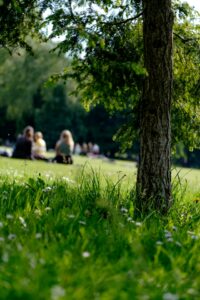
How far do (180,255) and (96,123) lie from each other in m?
65.6

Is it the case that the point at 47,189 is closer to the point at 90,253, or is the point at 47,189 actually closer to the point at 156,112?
the point at 156,112

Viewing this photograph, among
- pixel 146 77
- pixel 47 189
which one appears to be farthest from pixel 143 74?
pixel 47 189

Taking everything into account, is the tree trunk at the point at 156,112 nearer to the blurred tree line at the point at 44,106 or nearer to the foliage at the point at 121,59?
the foliage at the point at 121,59

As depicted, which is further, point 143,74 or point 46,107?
point 46,107

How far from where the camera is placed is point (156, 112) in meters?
6.55

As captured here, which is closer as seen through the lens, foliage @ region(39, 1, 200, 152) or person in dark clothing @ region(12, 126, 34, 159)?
foliage @ region(39, 1, 200, 152)

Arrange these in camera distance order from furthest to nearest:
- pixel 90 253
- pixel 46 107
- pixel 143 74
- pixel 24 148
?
pixel 46 107 < pixel 24 148 < pixel 143 74 < pixel 90 253

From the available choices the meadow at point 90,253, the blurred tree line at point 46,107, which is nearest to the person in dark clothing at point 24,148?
the meadow at point 90,253

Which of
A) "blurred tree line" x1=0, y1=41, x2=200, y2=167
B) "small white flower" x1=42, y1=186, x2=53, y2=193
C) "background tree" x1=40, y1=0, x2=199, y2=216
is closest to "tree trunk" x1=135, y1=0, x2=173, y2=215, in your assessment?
"background tree" x1=40, y1=0, x2=199, y2=216

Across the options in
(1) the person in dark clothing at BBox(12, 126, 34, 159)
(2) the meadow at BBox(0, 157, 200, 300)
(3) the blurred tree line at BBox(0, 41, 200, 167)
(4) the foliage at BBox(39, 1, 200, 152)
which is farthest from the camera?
(3) the blurred tree line at BBox(0, 41, 200, 167)

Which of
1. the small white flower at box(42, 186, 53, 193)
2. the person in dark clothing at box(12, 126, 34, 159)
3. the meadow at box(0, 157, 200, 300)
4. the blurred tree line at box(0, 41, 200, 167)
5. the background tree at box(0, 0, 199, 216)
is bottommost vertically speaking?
the meadow at box(0, 157, 200, 300)

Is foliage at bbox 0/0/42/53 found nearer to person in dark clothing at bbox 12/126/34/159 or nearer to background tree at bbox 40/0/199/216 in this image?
background tree at bbox 40/0/199/216

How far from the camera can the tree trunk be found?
6559 millimetres

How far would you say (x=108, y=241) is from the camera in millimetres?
4516
